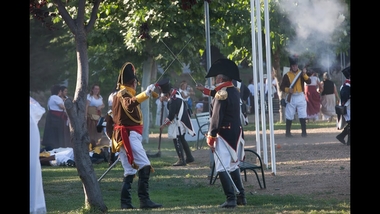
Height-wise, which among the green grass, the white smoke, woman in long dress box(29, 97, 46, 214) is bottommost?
the green grass

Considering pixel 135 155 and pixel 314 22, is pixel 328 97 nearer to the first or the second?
pixel 314 22

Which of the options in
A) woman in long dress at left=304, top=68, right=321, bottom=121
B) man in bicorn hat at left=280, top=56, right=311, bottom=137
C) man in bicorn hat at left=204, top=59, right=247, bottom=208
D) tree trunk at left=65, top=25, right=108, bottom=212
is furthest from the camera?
woman in long dress at left=304, top=68, right=321, bottom=121

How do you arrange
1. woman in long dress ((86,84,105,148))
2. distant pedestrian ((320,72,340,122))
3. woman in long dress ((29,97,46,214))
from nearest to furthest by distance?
woman in long dress ((29,97,46,214)) < woman in long dress ((86,84,105,148)) < distant pedestrian ((320,72,340,122))

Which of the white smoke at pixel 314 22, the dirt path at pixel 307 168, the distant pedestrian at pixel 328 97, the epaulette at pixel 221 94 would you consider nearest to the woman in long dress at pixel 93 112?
the dirt path at pixel 307 168

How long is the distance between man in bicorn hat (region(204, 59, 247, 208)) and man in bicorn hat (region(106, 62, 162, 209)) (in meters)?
0.88

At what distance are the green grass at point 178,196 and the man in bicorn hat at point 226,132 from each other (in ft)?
0.98

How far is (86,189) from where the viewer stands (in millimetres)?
9844

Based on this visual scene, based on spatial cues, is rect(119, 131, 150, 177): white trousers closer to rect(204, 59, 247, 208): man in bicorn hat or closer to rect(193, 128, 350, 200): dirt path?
rect(204, 59, 247, 208): man in bicorn hat

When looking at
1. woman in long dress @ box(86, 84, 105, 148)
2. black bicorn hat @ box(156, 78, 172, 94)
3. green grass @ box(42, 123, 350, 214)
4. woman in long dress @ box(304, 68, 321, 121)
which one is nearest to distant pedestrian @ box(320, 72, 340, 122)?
woman in long dress @ box(304, 68, 321, 121)

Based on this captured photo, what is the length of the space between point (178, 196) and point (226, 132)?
1849 mm

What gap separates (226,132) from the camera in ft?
34.3

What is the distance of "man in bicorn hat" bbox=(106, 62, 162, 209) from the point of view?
10.5 metres

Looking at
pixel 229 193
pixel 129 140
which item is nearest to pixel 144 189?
pixel 129 140
